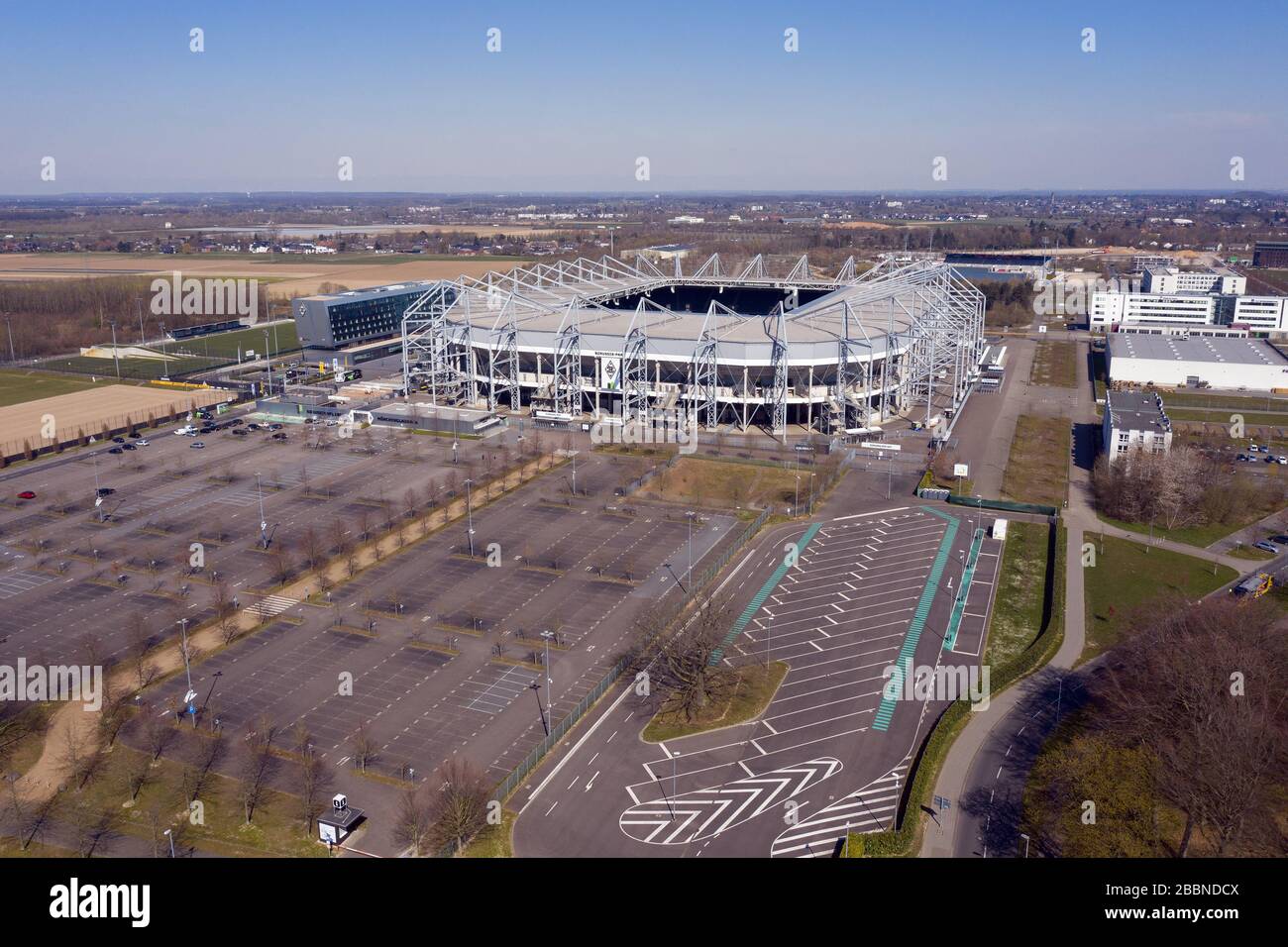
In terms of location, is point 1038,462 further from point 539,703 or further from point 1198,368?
point 539,703

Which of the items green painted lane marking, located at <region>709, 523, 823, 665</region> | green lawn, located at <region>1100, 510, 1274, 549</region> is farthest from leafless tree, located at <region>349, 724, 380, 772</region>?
green lawn, located at <region>1100, 510, 1274, 549</region>

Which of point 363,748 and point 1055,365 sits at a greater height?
point 1055,365

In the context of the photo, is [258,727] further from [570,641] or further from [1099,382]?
[1099,382]

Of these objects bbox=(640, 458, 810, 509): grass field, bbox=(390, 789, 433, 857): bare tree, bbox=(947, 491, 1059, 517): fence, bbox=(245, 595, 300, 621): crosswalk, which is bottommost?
bbox=(390, 789, 433, 857): bare tree

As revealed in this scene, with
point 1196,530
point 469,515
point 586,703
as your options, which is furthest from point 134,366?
point 1196,530

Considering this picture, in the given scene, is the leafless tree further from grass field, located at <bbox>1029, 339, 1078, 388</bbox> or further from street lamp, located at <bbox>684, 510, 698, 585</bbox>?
grass field, located at <bbox>1029, 339, 1078, 388</bbox>

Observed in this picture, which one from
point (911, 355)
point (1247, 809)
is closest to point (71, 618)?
point (1247, 809)

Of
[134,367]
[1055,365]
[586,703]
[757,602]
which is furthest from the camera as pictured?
[1055,365]
